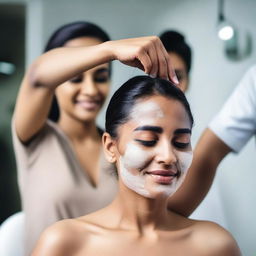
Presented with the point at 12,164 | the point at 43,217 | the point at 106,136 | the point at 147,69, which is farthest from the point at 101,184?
the point at 147,69

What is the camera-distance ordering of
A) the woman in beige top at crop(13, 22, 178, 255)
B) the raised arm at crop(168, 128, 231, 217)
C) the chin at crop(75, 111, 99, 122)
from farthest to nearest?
the chin at crop(75, 111, 99, 122) < the woman in beige top at crop(13, 22, 178, 255) < the raised arm at crop(168, 128, 231, 217)

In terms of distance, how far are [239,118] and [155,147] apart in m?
0.30

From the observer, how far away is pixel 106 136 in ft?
2.54

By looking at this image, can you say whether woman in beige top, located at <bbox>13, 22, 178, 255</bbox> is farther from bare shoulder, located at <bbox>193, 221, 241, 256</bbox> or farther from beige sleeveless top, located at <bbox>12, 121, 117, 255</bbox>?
bare shoulder, located at <bbox>193, 221, 241, 256</bbox>

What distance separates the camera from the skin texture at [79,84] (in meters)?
0.71

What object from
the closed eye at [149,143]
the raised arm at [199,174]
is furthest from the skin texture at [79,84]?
the raised arm at [199,174]

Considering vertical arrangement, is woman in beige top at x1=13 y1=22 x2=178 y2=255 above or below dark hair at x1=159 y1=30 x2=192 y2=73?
below

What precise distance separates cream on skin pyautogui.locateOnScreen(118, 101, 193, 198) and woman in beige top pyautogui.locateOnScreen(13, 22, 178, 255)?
0.28 metres

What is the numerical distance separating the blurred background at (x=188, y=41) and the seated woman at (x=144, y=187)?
0.43 m

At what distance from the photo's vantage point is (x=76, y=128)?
4.01ft

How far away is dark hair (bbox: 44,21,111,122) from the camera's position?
46.9 inches

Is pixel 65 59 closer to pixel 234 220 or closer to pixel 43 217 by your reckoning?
pixel 43 217

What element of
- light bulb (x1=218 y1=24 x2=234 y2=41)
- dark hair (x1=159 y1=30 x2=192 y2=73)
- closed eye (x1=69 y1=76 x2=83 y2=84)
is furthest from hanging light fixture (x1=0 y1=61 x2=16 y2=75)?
light bulb (x1=218 y1=24 x2=234 y2=41)

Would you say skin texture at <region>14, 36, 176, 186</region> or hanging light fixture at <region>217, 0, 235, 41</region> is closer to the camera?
skin texture at <region>14, 36, 176, 186</region>
